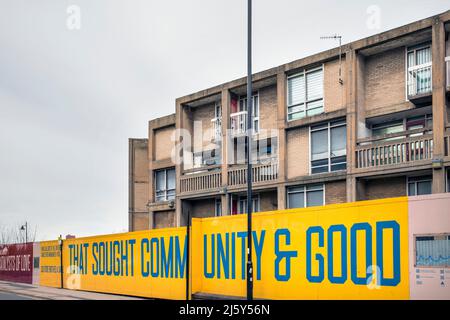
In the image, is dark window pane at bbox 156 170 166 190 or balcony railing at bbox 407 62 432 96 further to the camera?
dark window pane at bbox 156 170 166 190

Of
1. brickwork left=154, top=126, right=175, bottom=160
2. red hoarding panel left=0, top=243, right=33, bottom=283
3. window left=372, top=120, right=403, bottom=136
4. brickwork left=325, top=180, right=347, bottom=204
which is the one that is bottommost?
red hoarding panel left=0, top=243, right=33, bottom=283

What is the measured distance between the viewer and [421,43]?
78.7 ft

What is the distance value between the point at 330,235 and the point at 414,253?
2.78 metres

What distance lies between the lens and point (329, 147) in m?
26.5

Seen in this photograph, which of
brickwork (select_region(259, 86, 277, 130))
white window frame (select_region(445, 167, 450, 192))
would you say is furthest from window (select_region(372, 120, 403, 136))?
brickwork (select_region(259, 86, 277, 130))

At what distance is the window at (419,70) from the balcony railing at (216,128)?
1217 cm

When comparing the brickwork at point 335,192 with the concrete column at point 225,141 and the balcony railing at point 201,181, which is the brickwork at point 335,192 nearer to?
A: the concrete column at point 225,141

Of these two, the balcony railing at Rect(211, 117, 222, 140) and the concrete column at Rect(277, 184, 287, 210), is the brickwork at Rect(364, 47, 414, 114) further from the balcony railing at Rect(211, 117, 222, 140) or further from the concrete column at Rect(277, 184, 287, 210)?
the balcony railing at Rect(211, 117, 222, 140)

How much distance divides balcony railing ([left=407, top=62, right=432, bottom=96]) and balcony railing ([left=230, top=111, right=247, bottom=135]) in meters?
10.1

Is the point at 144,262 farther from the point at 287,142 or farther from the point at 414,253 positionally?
the point at 414,253

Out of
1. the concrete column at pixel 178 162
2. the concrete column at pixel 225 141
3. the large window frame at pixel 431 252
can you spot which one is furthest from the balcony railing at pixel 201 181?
the large window frame at pixel 431 252

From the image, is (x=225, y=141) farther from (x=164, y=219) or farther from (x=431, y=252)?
(x=431, y=252)

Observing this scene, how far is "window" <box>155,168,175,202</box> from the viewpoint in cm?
3666

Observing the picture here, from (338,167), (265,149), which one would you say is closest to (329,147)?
(338,167)
